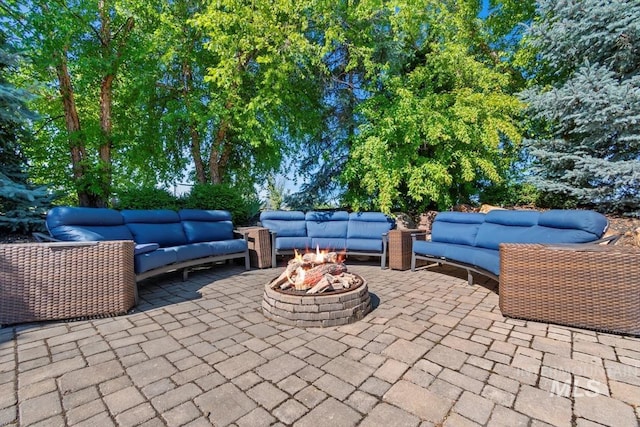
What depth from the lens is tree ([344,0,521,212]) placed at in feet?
17.2

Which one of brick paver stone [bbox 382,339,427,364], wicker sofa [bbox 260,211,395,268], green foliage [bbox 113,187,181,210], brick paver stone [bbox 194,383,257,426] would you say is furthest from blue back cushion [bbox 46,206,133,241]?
brick paver stone [bbox 382,339,427,364]

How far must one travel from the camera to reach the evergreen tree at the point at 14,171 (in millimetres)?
3833

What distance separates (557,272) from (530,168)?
Result: 3.95m

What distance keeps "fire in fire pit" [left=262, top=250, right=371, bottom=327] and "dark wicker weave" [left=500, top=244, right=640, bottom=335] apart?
1367 millimetres

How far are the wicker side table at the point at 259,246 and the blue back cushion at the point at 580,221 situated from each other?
386cm

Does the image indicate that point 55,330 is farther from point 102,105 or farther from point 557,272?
point 102,105

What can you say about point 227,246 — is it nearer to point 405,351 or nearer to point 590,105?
point 405,351

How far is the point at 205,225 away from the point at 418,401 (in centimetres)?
398

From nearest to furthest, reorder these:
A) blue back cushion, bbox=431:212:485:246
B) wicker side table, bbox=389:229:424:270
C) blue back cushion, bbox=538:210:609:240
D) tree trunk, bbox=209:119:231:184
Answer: blue back cushion, bbox=538:210:609:240 < blue back cushion, bbox=431:212:485:246 < wicker side table, bbox=389:229:424:270 < tree trunk, bbox=209:119:231:184

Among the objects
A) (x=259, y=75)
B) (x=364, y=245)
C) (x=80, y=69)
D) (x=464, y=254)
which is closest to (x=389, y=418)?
(x=464, y=254)

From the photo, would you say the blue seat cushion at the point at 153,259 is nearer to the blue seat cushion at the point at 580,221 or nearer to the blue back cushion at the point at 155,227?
the blue back cushion at the point at 155,227

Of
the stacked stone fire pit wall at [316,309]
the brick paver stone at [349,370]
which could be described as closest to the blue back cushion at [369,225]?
the stacked stone fire pit wall at [316,309]

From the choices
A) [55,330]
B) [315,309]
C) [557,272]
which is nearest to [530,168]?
[557,272]

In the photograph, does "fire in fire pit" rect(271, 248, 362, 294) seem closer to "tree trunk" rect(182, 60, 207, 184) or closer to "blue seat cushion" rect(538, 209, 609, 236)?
"blue seat cushion" rect(538, 209, 609, 236)
